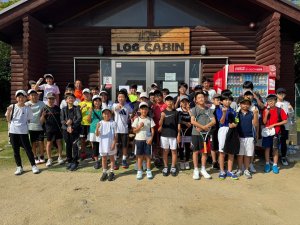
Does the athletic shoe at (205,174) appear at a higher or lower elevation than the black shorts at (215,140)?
lower

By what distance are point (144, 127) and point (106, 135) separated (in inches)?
31.2

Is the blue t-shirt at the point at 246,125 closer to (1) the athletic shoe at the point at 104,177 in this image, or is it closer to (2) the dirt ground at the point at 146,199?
(2) the dirt ground at the point at 146,199

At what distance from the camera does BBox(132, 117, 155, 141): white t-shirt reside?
228 inches

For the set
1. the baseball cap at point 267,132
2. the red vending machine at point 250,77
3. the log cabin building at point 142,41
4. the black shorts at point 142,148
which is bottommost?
the black shorts at point 142,148

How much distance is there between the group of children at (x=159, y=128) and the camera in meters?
5.80

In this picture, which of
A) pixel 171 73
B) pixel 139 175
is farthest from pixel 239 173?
pixel 171 73

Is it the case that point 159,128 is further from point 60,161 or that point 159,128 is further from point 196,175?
point 60,161

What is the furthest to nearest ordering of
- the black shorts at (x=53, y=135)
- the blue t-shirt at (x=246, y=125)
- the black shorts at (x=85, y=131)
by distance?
1. the black shorts at (x=85, y=131)
2. the black shorts at (x=53, y=135)
3. the blue t-shirt at (x=246, y=125)

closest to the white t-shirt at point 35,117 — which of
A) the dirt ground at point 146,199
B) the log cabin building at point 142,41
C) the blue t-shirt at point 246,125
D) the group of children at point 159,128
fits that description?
the group of children at point 159,128

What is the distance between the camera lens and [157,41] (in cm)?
941

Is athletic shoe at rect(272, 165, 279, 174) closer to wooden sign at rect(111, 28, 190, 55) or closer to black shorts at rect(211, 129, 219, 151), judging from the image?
black shorts at rect(211, 129, 219, 151)

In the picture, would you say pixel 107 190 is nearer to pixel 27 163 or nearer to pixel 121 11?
pixel 27 163

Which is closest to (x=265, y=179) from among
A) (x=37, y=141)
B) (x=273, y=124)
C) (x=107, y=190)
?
(x=273, y=124)

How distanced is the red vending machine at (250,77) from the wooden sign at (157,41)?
6.81 ft
